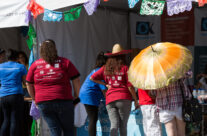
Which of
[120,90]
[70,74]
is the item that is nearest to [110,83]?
[120,90]

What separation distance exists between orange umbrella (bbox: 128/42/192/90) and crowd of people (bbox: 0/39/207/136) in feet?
0.80

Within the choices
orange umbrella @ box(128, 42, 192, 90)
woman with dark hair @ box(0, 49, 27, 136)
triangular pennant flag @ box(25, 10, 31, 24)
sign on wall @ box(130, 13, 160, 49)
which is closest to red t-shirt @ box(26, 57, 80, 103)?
orange umbrella @ box(128, 42, 192, 90)

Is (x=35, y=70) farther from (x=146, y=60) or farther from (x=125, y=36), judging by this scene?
(x=125, y=36)

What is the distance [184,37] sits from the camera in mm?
8188

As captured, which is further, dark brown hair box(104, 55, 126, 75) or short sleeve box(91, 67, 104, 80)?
short sleeve box(91, 67, 104, 80)

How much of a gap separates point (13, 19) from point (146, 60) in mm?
3081

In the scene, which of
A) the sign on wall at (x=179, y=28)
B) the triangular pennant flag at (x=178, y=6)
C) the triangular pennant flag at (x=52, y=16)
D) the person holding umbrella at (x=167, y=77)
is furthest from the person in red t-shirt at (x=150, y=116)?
the sign on wall at (x=179, y=28)

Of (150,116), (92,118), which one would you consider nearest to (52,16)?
(92,118)

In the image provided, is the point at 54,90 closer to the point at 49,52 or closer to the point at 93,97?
the point at 49,52

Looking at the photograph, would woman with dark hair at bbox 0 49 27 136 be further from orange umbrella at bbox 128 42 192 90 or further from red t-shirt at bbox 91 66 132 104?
orange umbrella at bbox 128 42 192 90

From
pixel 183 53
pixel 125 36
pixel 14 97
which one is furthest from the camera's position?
pixel 125 36

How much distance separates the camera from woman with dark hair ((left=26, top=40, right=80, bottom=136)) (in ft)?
12.9

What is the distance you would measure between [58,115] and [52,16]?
2.04 metres

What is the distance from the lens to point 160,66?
347 cm
